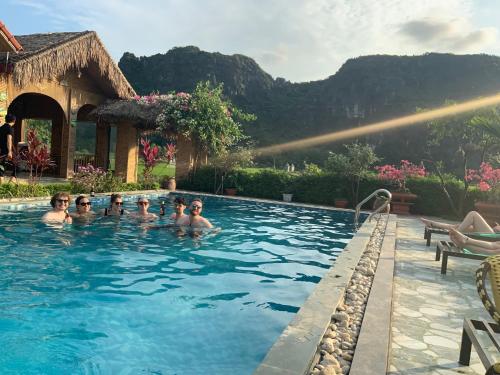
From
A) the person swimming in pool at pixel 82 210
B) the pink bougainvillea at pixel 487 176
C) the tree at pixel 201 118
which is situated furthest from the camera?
the tree at pixel 201 118

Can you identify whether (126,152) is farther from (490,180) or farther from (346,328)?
(346,328)

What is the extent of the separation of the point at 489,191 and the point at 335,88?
80.7 meters

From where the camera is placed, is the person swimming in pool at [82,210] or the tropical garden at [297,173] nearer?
the person swimming in pool at [82,210]

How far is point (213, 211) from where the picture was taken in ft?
45.0

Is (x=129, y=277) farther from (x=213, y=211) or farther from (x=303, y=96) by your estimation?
A: (x=303, y=96)

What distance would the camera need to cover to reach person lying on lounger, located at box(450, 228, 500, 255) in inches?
227

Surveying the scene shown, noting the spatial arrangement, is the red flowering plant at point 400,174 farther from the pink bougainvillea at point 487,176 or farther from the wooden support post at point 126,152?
the wooden support post at point 126,152

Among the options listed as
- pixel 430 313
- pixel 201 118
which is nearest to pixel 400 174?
pixel 201 118

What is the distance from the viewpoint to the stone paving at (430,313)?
9.81 feet

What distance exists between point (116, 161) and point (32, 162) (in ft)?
23.3

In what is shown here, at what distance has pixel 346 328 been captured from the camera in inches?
140

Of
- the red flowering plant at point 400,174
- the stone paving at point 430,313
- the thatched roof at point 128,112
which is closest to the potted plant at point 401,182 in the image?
the red flowering plant at point 400,174

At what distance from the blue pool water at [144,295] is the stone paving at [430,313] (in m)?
1.22

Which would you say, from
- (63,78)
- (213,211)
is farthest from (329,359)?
(63,78)
